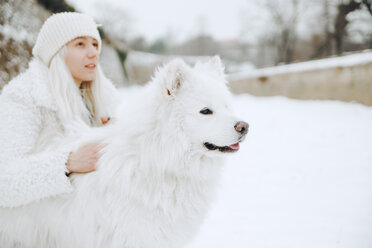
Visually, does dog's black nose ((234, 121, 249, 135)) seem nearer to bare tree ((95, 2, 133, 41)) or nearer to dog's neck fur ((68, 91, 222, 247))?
dog's neck fur ((68, 91, 222, 247))

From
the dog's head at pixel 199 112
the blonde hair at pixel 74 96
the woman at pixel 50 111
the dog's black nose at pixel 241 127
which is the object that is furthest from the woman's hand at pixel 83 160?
the dog's black nose at pixel 241 127

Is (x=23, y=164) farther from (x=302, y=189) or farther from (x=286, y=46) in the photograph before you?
(x=286, y=46)

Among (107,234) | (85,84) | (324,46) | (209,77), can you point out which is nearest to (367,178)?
(209,77)

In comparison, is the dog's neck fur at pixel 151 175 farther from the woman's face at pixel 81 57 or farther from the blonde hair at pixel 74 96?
the woman's face at pixel 81 57

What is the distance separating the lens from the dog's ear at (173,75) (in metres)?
1.67

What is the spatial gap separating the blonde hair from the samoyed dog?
0.34m

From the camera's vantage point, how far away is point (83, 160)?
1637 millimetres

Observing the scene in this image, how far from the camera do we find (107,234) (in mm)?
1628

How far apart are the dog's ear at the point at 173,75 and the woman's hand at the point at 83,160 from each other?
26.3 inches

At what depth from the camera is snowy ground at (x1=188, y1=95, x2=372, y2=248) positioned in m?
2.59

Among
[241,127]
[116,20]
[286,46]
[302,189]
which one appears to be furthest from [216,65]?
[116,20]

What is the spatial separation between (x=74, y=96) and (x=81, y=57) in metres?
0.32

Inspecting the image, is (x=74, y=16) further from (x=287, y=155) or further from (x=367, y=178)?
(x=287, y=155)

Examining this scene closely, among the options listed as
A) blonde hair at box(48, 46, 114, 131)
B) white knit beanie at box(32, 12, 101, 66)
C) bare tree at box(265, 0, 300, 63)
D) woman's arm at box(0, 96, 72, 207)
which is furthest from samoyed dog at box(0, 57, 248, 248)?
bare tree at box(265, 0, 300, 63)
